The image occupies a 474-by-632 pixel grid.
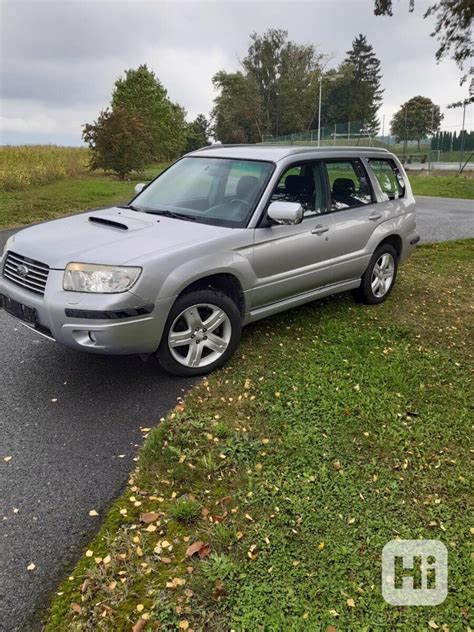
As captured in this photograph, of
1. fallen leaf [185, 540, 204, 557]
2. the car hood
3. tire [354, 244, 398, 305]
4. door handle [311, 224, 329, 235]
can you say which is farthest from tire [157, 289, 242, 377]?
tire [354, 244, 398, 305]

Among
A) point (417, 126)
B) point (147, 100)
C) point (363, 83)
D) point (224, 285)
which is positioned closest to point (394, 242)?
point (224, 285)

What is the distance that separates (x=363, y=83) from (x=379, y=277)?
80.6m

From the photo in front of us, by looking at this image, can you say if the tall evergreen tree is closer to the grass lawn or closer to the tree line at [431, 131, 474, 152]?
the tree line at [431, 131, 474, 152]

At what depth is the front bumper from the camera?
3350 mm

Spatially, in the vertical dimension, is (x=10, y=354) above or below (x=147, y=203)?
below

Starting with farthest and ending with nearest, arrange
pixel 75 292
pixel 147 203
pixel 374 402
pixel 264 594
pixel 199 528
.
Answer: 1. pixel 147 203
2. pixel 374 402
3. pixel 75 292
4. pixel 199 528
5. pixel 264 594

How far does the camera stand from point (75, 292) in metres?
3.39

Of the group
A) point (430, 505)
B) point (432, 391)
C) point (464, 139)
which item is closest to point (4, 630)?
point (430, 505)

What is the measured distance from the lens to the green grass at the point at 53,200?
12.1m

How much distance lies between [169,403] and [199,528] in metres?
1.29

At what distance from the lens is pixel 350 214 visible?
5.16 m

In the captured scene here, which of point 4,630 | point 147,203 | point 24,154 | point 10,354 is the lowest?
point 4,630

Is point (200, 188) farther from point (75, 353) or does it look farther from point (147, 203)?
point (75, 353)

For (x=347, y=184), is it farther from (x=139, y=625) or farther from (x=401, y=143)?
(x=401, y=143)
